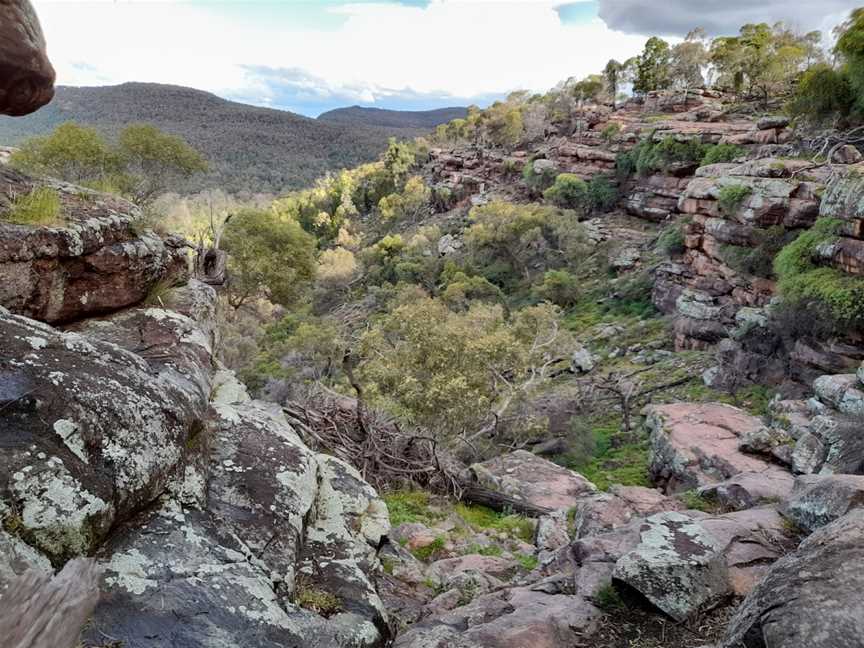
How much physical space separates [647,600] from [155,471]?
3469 millimetres

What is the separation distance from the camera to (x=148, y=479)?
9.99 feet

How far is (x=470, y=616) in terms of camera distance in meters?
4.24

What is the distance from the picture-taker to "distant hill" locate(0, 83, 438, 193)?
227ft

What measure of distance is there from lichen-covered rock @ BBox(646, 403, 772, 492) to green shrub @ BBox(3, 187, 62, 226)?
1076 cm

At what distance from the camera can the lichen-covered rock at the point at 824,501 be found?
14.0 feet

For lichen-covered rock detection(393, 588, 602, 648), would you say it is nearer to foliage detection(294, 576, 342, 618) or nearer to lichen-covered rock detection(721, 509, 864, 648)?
foliage detection(294, 576, 342, 618)

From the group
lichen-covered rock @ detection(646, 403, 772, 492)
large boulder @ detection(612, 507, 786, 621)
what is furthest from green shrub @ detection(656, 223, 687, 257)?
large boulder @ detection(612, 507, 786, 621)

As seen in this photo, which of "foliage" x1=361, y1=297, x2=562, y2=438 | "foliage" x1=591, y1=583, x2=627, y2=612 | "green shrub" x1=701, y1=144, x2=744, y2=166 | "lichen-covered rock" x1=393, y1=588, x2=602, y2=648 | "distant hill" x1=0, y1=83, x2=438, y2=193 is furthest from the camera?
"distant hill" x1=0, y1=83, x2=438, y2=193

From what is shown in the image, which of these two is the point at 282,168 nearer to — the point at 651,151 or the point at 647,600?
the point at 651,151

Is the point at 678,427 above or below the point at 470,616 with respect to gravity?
below

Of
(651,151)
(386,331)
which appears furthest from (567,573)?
(651,151)

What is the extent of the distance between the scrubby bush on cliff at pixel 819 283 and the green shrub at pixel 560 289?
41.4ft

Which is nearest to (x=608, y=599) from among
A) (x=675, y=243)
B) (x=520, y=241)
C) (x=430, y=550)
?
(x=430, y=550)

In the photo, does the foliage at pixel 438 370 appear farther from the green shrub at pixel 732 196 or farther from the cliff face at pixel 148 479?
the green shrub at pixel 732 196
